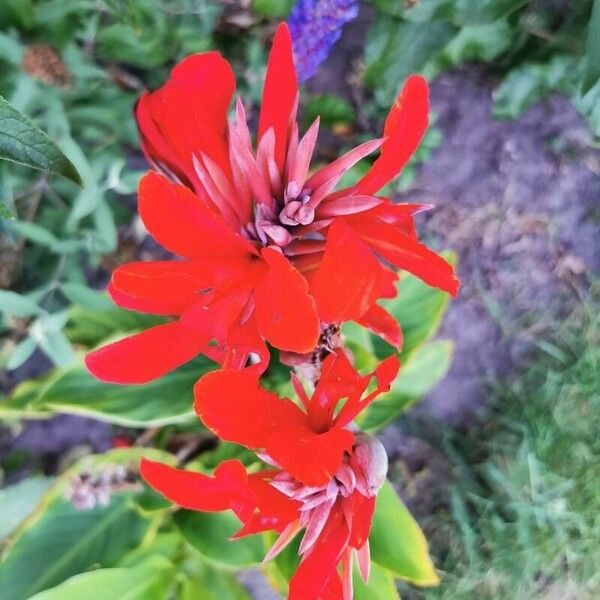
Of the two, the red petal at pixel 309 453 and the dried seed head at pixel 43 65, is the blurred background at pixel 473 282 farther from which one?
the red petal at pixel 309 453

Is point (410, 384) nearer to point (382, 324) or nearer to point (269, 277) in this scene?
point (382, 324)

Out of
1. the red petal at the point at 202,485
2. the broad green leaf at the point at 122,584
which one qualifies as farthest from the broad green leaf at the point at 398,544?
the red petal at the point at 202,485

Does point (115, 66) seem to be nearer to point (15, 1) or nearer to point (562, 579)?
point (15, 1)

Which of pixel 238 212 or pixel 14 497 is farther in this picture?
pixel 14 497

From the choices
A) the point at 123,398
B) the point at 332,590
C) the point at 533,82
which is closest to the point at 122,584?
the point at 123,398

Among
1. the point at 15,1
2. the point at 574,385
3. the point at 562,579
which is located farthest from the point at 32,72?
the point at 562,579
